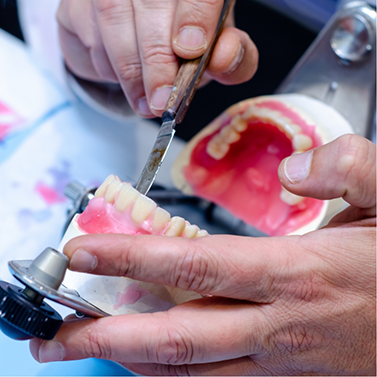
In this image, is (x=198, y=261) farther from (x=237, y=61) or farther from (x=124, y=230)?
(x=237, y=61)

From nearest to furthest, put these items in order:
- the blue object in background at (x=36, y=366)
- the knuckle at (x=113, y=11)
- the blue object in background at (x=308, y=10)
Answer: the blue object in background at (x=36, y=366)
the knuckle at (x=113, y=11)
the blue object in background at (x=308, y=10)

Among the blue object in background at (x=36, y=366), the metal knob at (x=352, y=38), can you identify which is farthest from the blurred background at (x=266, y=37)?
the blue object in background at (x=36, y=366)

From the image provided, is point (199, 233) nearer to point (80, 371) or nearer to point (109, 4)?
point (80, 371)

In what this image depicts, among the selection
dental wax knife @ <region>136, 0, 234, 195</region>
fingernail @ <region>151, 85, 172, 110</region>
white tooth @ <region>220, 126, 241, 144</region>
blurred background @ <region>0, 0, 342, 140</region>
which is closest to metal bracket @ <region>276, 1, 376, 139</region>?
blurred background @ <region>0, 0, 342, 140</region>

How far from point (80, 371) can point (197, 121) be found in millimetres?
1183

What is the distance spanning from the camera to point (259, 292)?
2.18ft

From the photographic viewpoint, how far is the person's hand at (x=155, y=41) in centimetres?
90

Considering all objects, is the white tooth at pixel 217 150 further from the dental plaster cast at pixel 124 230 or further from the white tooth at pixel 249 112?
the dental plaster cast at pixel 124 230

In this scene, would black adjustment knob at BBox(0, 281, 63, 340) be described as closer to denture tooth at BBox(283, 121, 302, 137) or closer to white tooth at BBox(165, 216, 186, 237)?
white tooth at BBox(165, 216, 186, 237)

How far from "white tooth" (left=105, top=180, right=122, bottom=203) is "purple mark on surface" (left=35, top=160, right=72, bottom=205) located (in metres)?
0.56

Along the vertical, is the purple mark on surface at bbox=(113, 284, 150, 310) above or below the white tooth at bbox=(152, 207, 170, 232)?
below

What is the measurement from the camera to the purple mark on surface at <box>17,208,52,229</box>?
1136 millimetres

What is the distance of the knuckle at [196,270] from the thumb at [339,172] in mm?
203

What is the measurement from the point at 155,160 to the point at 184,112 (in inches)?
5.2
